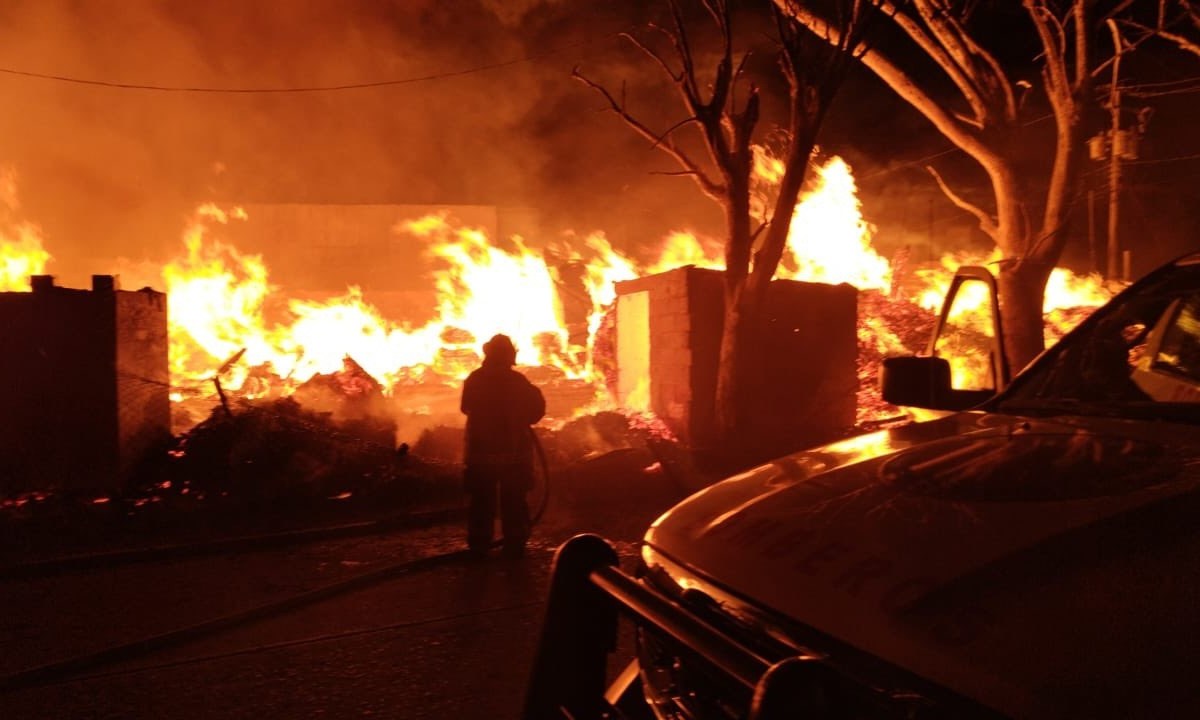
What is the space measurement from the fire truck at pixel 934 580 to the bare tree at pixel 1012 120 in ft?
26.4

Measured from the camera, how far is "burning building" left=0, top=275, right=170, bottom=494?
8438 mm

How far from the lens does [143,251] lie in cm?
1941

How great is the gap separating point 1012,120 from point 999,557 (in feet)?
36.2

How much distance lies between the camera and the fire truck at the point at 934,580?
1386 mm

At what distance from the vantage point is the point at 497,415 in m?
6.83

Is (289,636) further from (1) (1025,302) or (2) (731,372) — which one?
(1) (1025,302)

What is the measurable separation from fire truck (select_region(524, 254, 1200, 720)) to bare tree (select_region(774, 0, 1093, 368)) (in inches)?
316

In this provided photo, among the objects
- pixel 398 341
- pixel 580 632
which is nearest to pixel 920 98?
pixel 398 341

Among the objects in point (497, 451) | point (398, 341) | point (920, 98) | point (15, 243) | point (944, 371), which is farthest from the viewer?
point (15, 243)

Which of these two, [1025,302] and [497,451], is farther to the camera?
[1025,302]

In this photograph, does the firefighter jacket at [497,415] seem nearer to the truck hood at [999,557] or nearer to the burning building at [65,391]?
the burning building at [65,391]

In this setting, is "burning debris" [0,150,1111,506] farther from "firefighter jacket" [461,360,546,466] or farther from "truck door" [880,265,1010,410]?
"truck door" [880,265,1010,410]

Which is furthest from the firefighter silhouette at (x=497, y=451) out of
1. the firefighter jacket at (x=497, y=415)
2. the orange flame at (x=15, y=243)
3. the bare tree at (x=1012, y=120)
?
the orange flame at (x=15, y=243)

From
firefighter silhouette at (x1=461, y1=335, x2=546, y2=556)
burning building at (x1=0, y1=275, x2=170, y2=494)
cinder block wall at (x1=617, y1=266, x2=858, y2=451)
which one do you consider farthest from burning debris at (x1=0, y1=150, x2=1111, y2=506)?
firefighter silhouette at (x1=461, y1=335, x2=546, y2=556)
